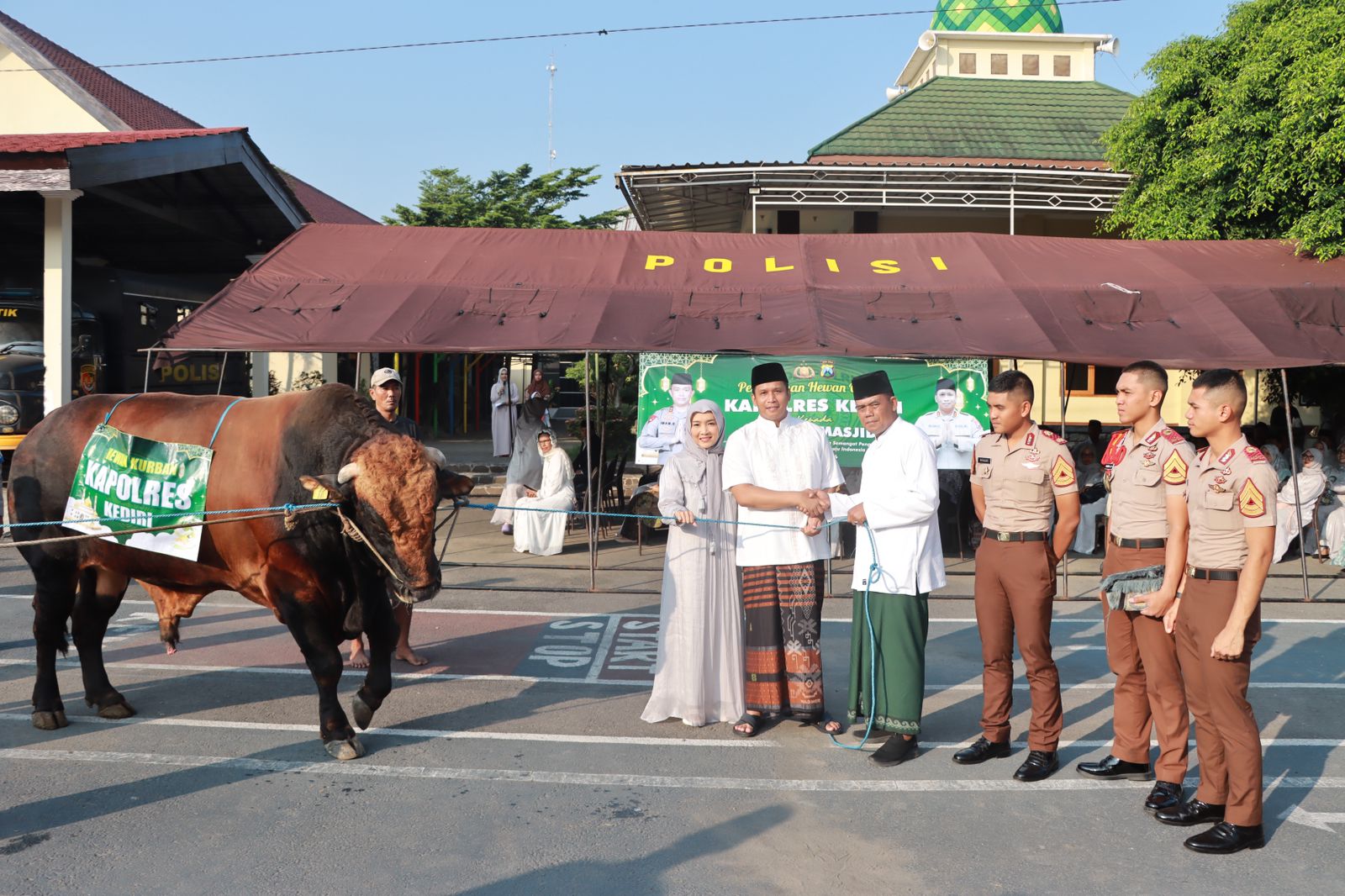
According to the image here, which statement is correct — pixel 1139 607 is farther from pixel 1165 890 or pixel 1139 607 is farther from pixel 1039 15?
pixel 1039 15

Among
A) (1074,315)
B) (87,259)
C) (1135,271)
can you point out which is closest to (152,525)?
(1074,315)

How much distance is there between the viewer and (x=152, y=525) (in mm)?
5531

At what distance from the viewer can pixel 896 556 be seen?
5.11 m

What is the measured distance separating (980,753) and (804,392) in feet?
18.5

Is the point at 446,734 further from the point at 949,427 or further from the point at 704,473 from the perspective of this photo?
the point at 949,427

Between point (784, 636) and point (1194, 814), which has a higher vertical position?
point (784, 636)

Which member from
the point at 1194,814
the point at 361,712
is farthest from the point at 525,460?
the point at 1194,814

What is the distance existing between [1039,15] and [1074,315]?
59.1ft

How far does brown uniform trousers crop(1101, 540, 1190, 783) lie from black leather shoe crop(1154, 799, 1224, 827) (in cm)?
18

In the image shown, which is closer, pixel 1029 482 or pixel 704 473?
pixel 1029 482

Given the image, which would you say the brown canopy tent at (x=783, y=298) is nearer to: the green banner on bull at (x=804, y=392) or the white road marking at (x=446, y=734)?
the green banner on bull at (x=804, y=392)

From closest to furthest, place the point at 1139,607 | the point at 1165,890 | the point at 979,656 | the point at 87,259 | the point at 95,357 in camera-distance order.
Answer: the point at 1165,890, the point at 1139,607, the point at 979,656, the point at 95,357, the point at 87,259

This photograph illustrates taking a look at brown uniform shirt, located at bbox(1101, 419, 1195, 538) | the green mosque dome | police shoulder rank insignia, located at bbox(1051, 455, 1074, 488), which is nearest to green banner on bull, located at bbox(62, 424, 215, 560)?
police shoulder rank insignia, located at bbox(1051, 455, 1074, 488)

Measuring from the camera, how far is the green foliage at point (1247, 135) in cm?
1119
